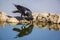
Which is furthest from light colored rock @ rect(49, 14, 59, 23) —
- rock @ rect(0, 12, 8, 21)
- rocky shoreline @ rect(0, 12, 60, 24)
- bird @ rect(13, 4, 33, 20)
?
rock @ rect(0, 12, 8, 21)

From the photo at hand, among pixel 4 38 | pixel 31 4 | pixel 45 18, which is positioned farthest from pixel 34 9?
pixel 4 38

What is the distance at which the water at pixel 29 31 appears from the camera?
145 centimetres

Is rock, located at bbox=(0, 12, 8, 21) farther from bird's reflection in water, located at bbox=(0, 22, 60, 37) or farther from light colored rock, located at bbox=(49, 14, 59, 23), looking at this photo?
light colored rock, located at bbox=(49, 14, 59, 23)

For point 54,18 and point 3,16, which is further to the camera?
point 54,18

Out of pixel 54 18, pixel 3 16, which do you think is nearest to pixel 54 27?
pixel 54 18

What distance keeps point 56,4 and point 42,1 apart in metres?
0.18

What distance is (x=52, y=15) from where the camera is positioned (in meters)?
1.59

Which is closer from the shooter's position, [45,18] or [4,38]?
[4,38]

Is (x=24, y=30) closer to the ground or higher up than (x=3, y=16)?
closer to the ground

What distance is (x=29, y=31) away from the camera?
4.90 ft

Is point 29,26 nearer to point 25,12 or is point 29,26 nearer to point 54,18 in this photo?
point 25,12

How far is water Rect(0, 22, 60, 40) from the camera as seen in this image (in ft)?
4.77

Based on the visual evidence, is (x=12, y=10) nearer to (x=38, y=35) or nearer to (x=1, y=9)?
(x=1, y=9)

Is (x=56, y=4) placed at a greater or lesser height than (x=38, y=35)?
greater
